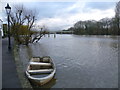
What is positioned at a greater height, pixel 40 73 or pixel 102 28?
pixel 102 28

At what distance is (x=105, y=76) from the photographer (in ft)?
28.2

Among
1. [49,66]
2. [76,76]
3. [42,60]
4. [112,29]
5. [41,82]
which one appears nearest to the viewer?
[41,82]

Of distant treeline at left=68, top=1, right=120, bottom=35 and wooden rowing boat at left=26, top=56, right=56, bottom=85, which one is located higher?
distant treeline at left=68, top=1, right=120, bottom=35

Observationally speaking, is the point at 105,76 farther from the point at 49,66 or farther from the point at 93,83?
the point at 49,66

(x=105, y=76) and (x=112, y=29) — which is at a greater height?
(x=112, y=29)

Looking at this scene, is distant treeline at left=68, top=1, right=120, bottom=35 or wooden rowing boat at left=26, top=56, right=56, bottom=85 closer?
wooden rowing boat at left=26, top=56, right=56, bottom=85

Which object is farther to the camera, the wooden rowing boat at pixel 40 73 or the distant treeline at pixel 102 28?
the distant treeline at pixel 102 28

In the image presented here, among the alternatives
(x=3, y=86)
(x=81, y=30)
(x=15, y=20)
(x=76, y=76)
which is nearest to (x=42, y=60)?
(x=76, y=76)

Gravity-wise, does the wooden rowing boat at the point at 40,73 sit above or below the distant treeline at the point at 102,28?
below

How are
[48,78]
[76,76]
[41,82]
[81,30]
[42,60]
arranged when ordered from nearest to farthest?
[41,82], [48,78], [76,76], [42,60], [81,30]

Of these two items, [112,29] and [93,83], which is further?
[112,29]

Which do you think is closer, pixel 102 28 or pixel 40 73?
pixel 40 73

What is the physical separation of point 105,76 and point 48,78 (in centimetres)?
379

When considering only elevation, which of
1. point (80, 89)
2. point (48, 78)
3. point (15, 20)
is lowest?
point (80, 89)
